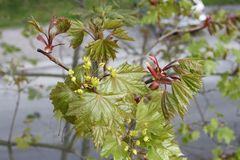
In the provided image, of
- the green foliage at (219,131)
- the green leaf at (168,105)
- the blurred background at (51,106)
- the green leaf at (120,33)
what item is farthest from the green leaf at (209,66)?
the green leaf at (168,105)

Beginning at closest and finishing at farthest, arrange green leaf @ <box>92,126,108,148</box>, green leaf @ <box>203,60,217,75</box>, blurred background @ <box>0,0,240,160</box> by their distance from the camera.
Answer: green leaf @ <box>92,126,108,148</box> → green leaf @ <box>203,60,217,75</box> → blurred background @ <box>0,0,240,160</box>

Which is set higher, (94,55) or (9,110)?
(94,55)

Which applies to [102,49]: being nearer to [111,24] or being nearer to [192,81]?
[111,24]

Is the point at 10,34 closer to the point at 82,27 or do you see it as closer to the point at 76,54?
the point at 76,54

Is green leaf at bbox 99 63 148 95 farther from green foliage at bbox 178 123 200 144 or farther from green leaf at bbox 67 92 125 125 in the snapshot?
green foliage at bbox 178 123 200 144

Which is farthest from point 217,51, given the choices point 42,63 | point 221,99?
point 42,63

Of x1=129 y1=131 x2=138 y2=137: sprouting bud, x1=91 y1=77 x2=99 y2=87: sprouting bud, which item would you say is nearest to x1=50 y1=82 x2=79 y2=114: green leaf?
x1=91 y1=77 x2=99 y2=87: sprouting bud
